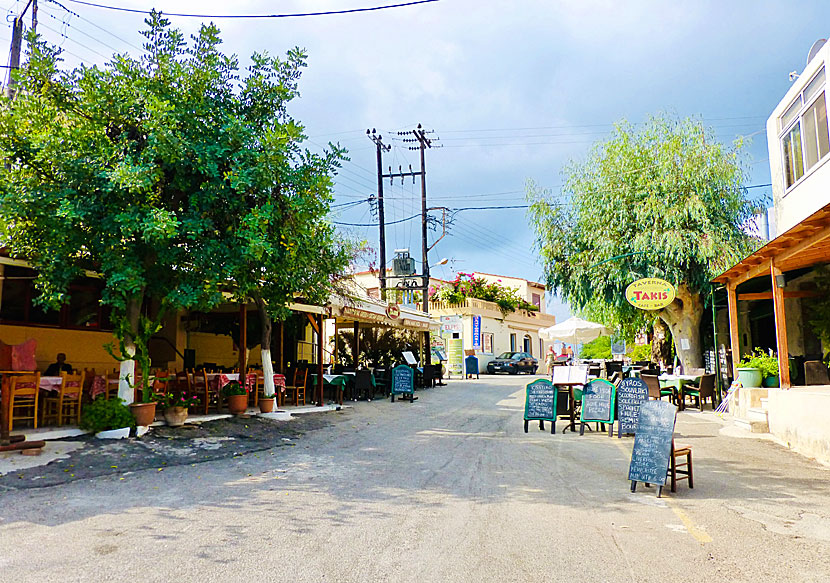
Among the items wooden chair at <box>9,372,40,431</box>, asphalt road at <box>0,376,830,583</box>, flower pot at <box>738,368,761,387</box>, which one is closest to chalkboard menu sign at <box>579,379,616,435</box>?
asphalt road at <box>0,376,830,583</box>

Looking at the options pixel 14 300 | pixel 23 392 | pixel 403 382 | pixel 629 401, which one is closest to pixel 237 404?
pixel 23 392

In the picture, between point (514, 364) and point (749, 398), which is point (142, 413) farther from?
point (514, 364)

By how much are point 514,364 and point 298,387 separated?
2081 cm

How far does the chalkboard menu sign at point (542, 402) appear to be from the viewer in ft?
36.4

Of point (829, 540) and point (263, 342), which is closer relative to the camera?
point (829, 540)

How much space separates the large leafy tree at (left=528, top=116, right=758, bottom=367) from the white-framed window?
377 cm

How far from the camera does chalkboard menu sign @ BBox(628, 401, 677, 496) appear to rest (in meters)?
6.31

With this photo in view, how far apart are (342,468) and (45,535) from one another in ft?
11.6

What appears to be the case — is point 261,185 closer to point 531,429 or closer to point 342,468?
point 342,468

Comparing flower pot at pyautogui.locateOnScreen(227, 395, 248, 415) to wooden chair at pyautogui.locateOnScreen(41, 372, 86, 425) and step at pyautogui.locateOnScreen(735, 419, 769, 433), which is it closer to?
wooden chair at pyautogui.locateOnScreen(41, 372, 86, 425)

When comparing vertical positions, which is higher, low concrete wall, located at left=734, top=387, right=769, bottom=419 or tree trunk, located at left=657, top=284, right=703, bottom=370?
tree trunk, located at left=657, top=284, right=703, bottom=370

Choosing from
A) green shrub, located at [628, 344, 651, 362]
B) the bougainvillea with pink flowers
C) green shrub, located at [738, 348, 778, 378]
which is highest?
the bougainvillea with pink flowers

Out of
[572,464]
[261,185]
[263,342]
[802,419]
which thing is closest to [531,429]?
[572,464]

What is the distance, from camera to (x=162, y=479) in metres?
7.11
